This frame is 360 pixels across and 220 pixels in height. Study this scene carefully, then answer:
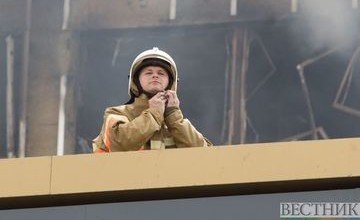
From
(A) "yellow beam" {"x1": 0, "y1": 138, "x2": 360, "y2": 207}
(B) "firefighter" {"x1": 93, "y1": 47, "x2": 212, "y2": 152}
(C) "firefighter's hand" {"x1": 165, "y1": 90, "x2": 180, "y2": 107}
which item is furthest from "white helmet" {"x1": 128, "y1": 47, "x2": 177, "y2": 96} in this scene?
(A) "yellow beam" {"x1": 0, "y1": 138, "x2": 360, "y2": 207}

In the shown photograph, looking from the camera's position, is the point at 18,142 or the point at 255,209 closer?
the point at 255,209

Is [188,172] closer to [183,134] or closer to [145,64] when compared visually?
[183,134]

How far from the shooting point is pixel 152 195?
4566 millimetres

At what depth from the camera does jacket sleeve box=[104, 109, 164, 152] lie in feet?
17.1

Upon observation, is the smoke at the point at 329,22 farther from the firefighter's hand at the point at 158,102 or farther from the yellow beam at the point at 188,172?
the yellow beam at the point at 188,172

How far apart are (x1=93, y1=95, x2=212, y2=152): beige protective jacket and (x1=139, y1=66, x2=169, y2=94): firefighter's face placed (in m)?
0.05

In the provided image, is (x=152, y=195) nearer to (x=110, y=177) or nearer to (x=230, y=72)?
(x=110, y=177)

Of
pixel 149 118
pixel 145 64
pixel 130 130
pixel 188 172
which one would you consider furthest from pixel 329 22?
pixel 188 172

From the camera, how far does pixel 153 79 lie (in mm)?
5707

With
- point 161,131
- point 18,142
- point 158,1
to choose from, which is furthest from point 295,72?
point 161,131

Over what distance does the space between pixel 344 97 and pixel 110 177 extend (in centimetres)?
1853

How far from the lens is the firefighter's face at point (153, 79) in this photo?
5668 mm

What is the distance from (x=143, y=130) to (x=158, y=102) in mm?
292

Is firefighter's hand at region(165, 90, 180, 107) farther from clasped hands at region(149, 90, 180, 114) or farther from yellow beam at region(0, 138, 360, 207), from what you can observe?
yellow beam at region(0, 138, 360, 207)
